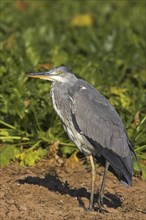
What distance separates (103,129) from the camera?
268 inches

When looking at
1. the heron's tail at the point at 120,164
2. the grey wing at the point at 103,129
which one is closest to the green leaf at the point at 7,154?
the grey wing at the point at 103,129

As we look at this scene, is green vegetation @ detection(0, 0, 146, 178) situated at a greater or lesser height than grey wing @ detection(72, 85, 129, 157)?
lesser

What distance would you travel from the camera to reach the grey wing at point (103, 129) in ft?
22.1

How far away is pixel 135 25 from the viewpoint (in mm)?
15664

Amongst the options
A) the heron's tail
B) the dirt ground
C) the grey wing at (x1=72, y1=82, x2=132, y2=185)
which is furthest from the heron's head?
the dirt ground

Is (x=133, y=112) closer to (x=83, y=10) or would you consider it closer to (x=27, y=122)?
(x=27, y=122)

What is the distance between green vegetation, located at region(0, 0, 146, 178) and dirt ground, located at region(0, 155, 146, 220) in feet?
0.73

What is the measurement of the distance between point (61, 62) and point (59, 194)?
4.08m

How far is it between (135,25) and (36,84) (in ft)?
21.7

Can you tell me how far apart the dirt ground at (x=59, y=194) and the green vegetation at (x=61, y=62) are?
0.73 feet

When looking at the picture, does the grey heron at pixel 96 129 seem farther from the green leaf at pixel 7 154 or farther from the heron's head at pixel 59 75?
the green leaf at pixel 7 154

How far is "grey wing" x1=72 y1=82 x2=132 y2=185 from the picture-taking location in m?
6.73

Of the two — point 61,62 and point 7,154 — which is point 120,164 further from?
point 61,62

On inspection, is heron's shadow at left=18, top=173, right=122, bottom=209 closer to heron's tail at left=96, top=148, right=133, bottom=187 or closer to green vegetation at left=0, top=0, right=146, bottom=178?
green vegetation at left=0, top=0, right=146, bottom=178
